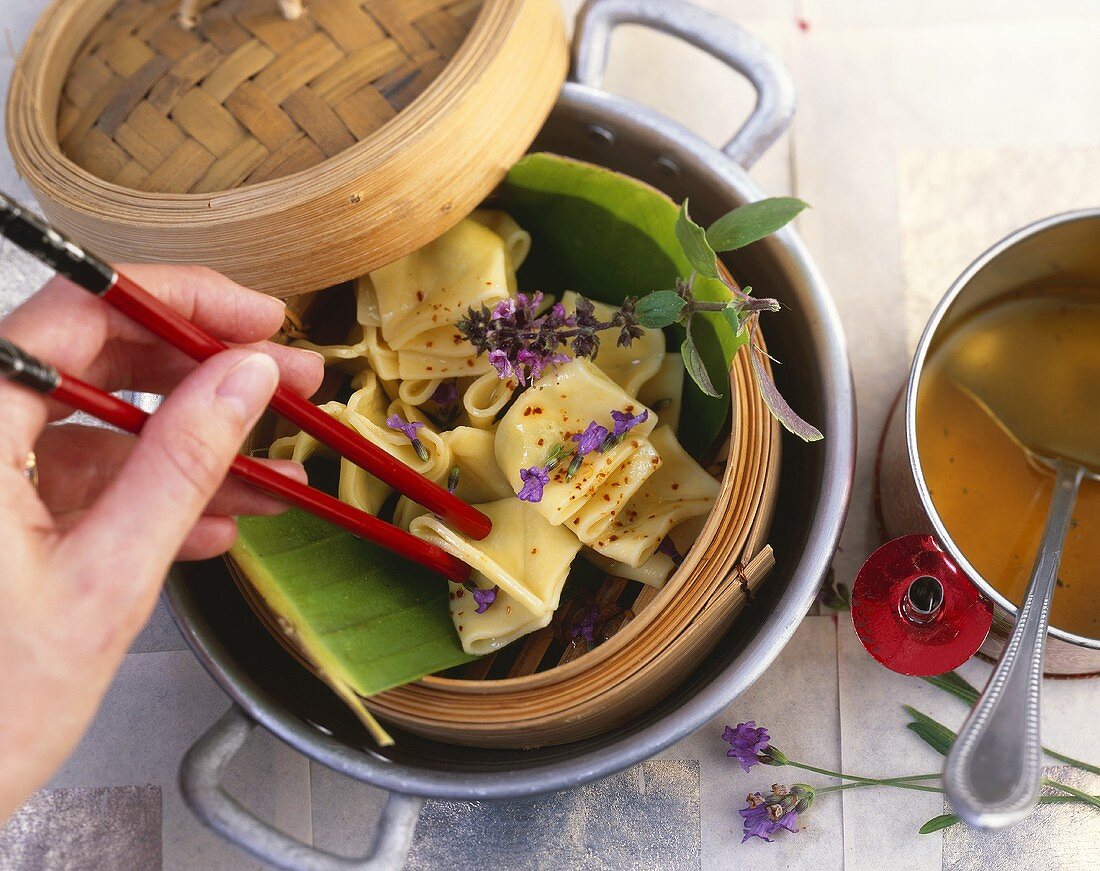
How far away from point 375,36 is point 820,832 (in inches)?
33.0

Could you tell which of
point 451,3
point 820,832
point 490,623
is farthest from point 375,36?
point 820,832

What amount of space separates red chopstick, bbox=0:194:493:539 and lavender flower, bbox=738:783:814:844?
0.38m

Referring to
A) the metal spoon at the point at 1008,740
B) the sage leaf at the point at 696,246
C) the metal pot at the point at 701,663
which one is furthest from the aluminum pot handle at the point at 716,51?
the metal spoon at the point at 1008,740

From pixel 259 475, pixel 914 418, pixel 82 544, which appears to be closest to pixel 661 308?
pixel 914 418

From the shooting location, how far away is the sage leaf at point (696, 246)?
2.06 ft

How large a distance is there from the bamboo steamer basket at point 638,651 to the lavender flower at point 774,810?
0.21 m

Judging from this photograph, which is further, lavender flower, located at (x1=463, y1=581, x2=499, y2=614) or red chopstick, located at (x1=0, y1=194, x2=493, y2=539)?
lavender flower, located at (x1=463, y1=581, x2=499, y2=614)

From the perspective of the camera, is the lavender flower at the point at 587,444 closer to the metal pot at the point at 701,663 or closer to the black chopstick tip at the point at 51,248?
the metal pot at the point at 701,663

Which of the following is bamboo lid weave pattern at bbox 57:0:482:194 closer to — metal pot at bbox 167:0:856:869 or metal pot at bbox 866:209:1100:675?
metal pot at bbox 167:0:856:869

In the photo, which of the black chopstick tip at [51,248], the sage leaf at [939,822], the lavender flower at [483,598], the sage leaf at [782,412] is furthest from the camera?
the sage leaf at [939,822]

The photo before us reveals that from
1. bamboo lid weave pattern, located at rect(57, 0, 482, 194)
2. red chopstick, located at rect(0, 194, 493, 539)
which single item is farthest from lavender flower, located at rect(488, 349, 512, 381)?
bamboo lid weave pattern, located at rect(57, 0, 482, 194)

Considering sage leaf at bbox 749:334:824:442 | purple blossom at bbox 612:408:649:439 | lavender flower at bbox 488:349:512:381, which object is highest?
sage leaf at bbox 749:334:824:442

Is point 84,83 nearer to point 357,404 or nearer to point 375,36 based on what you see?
point 375,36

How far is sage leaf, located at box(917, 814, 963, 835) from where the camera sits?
32.0 inches
